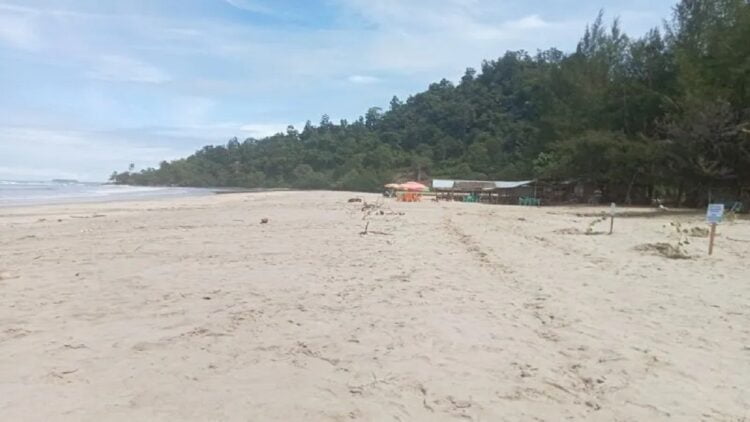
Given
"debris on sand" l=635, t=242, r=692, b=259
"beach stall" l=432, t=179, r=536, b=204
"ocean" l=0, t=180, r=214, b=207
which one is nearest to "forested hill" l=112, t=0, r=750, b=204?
"beach stall" l=432, t=179, r=536, b=204

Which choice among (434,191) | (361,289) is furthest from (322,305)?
(434,191)

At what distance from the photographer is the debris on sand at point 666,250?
33.8ft

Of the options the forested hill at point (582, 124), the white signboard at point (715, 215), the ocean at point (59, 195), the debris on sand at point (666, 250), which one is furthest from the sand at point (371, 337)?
the ocean at point (59, 195)

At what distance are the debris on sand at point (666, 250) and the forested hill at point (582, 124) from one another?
16.7 meters

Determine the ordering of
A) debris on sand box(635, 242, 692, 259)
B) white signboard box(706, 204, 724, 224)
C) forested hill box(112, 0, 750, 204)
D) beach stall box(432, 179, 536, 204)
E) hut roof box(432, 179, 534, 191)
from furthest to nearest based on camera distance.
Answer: hut roof box(432, 179, 534, 191)
beach stall box(432, 179, 536, 204)
forested hill box(112, 0, 750, 204)
white signboard box(706, 204, 724, 224)
debris on sand box(635, 242, 692, 259)

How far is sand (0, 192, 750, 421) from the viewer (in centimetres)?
375

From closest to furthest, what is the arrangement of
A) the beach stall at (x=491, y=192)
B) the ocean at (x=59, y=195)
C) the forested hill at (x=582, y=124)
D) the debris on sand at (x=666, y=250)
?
1. the debris on sand at (x=666, y=250)
2. the forested hill at (x=582, y=124)
3. the ocean at (x=59, y=195)
4. the beach stall at (x=491, y=192)

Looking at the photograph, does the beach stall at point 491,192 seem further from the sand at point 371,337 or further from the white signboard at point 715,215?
the sand at point 371,337

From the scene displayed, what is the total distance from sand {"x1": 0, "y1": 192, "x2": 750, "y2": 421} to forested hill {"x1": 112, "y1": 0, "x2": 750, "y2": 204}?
65.7 ft

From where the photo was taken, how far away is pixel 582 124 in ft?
148

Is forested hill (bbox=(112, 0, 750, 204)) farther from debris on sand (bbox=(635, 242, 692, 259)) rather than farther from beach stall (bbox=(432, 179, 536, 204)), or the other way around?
debris on sand (bbox=(635, 242, 692, 259))

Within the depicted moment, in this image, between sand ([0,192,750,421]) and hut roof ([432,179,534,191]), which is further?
hut roof ([432,179,534,191])

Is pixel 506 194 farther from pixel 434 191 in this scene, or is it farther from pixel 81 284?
pixel 81 284

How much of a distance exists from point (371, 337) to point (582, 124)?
43752 millimetres
